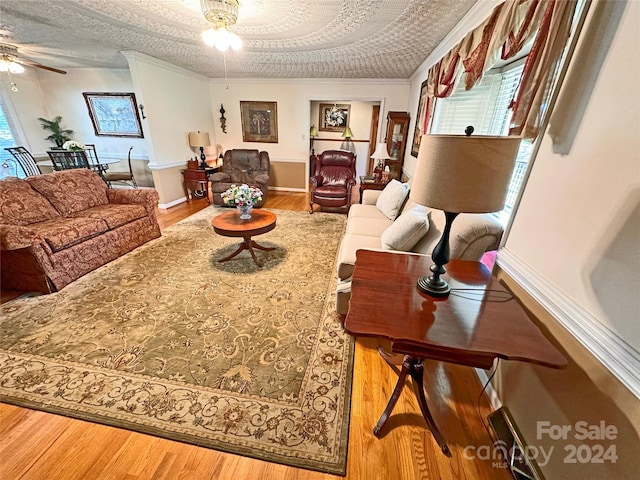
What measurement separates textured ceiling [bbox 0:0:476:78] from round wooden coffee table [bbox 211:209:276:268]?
76.0 inches

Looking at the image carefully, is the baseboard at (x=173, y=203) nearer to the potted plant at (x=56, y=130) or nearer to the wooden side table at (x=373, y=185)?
the potted plant at (x=56, y=130)

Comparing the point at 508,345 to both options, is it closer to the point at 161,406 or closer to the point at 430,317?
the point at 430,317

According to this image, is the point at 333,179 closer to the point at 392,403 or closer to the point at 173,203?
the point at 173,203

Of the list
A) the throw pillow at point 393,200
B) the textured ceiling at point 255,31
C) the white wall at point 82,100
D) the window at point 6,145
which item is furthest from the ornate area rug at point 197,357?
the window at point 6,145

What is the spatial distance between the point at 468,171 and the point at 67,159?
6.06m

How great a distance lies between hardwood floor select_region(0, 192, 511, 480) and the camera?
109 centimetres

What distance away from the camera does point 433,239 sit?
184 cm

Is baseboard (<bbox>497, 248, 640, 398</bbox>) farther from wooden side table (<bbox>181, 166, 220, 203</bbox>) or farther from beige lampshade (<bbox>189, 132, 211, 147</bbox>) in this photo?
beige lampshade (<bbox>189, 132, 211, 147</bbox>)

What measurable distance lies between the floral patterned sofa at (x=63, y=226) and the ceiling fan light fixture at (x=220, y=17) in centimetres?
194

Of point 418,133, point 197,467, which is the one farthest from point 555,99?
point 418,133

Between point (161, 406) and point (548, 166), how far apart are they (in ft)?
7.39

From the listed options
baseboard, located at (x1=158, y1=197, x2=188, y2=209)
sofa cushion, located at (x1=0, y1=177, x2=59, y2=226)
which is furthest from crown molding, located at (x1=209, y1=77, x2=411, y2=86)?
sofa cushion, located at (x1=0, y1=177, x2=59, y2=226)

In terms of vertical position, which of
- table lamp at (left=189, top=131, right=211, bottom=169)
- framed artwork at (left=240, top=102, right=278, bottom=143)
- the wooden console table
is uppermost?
framed artwork at (left=240, top=102, right=278, bottom=143)

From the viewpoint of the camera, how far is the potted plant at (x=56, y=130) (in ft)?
17.2
